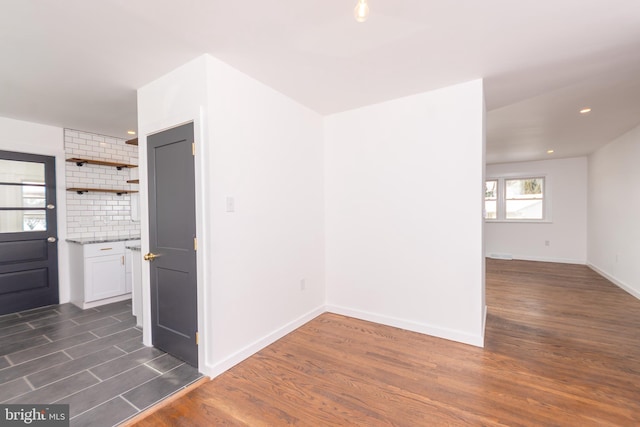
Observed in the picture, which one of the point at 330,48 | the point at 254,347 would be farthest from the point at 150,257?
the point at 330,48

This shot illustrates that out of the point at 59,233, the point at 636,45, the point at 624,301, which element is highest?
the point at 636,45

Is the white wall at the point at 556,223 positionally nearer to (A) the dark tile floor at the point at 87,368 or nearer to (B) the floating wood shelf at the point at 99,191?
(A) the dark tile floor at the point at 87,368

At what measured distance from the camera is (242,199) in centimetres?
257

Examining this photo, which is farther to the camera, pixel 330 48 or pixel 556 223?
pixel 556 223

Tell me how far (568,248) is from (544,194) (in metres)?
1.41

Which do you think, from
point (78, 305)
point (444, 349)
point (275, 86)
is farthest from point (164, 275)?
point (444, 349)

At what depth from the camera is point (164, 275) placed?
263 cm

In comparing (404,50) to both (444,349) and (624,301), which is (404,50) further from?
(624,301)

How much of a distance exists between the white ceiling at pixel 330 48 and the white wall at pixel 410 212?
0.30 m

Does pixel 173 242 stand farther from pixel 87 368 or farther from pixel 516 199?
pixel 516 199

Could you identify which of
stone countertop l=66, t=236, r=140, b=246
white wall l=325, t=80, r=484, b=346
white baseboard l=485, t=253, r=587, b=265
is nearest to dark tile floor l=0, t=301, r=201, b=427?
stone countertop l=66, t=236, r=140, b=246

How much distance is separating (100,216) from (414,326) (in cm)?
488

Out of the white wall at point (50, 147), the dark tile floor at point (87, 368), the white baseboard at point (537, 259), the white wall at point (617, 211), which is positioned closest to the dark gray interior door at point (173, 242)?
the dark tile floor at point (87, 368)

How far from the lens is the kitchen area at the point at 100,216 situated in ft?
12.9
